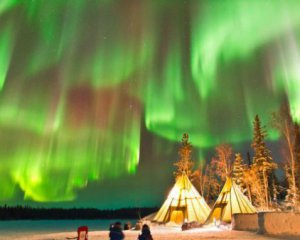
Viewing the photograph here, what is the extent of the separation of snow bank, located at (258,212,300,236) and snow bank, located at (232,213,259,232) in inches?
31.3

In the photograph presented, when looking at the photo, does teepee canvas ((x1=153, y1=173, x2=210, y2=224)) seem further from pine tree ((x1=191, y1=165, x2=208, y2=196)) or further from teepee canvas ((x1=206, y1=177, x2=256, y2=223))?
pine tree ((x1=191, y1=165, x2=208, y2=196))

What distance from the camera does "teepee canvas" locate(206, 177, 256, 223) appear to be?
139 ft

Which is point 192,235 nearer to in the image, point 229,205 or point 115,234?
point 229,205

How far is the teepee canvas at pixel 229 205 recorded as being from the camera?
139 ft

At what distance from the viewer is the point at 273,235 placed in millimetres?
27203

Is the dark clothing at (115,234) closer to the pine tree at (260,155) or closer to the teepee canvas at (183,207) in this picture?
the teepee canvas at (183,207)

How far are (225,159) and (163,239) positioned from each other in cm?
3641

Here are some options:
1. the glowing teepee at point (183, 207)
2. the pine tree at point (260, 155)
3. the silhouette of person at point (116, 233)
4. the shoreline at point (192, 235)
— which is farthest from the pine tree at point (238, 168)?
the silhouette of person at point (116, 233)

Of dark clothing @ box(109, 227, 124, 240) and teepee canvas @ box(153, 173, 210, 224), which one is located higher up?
teepee canvas @ box(153, 173, 210, 224)

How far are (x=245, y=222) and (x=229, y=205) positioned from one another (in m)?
12.0

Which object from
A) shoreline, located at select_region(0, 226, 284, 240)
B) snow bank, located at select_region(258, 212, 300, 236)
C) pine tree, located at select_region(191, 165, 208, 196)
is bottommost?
shoreline, located at select_region(0, 226, 284, 240)

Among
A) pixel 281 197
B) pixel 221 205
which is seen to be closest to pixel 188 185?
pixel 221 205

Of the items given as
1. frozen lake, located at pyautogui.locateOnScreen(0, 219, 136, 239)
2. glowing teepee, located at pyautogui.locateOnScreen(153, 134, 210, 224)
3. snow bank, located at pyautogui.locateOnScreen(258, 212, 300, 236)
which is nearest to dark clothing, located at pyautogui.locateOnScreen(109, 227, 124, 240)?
snow bank, located at pyautogui.locateOnScreen(258, 212, 300, 236)

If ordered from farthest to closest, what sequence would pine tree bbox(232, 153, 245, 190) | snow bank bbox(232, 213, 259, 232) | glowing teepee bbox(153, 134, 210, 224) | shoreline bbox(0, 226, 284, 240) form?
1. pine tree bbox(232, 153, 245, 190)
2. glowing teepee bbox(153, 134, 210, 224)
3. snow bank bbox(232, 213, 259, 232)
4. shoreline bbox(0, 226, 284, 240)
